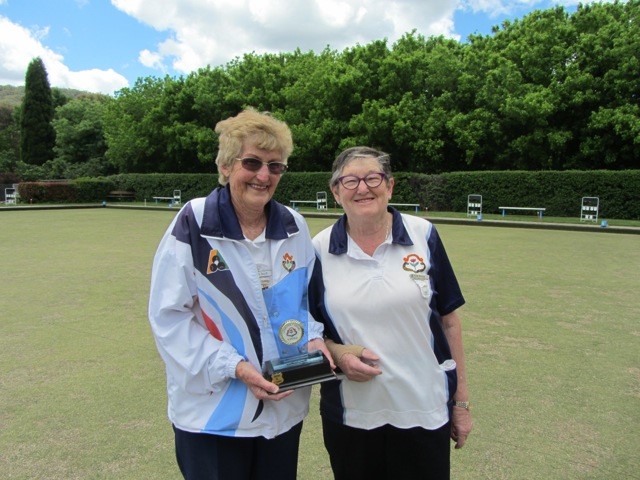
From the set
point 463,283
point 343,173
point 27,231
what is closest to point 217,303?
point 343,173

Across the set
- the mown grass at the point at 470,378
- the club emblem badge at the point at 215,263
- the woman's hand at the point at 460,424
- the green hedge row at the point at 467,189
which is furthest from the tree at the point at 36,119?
the woman's hand at the point at 460,424

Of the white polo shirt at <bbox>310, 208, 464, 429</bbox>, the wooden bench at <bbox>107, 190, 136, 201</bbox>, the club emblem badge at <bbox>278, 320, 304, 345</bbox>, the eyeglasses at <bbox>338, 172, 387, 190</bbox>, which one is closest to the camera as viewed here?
the club emblem badge at <bbox>278, 320, 304, 345</bbox>

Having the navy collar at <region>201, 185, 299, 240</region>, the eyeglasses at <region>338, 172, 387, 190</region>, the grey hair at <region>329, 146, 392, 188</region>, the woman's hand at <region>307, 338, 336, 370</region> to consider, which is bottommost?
the woman's hand at <region>307, 338, 336, 370</region>

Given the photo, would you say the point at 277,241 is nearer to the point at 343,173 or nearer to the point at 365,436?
the point at 343,173

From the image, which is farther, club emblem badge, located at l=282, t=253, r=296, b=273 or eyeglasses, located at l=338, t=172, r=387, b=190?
eyeglasses, located at l=338, t=172, r=387, b=190

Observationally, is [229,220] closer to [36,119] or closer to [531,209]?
[531,209]

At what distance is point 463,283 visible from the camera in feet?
25.0

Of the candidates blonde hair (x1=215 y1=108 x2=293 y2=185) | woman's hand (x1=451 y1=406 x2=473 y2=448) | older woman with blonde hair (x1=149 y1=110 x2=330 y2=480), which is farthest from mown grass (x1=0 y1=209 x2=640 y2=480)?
blonde hair (x1=215 y1=108 x2=293 y2=185)

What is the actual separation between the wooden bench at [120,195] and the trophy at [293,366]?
112ft

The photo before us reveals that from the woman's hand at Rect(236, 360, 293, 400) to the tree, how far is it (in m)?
55.4

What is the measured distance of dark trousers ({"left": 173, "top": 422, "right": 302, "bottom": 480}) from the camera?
184 centimetres

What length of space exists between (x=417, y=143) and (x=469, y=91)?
12.3 feet

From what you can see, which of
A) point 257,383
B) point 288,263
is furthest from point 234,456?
point 288,263

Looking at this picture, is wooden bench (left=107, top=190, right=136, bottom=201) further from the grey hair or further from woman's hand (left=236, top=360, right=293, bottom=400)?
woman's hand (left=236, top=360, right=293, bottom=400)
